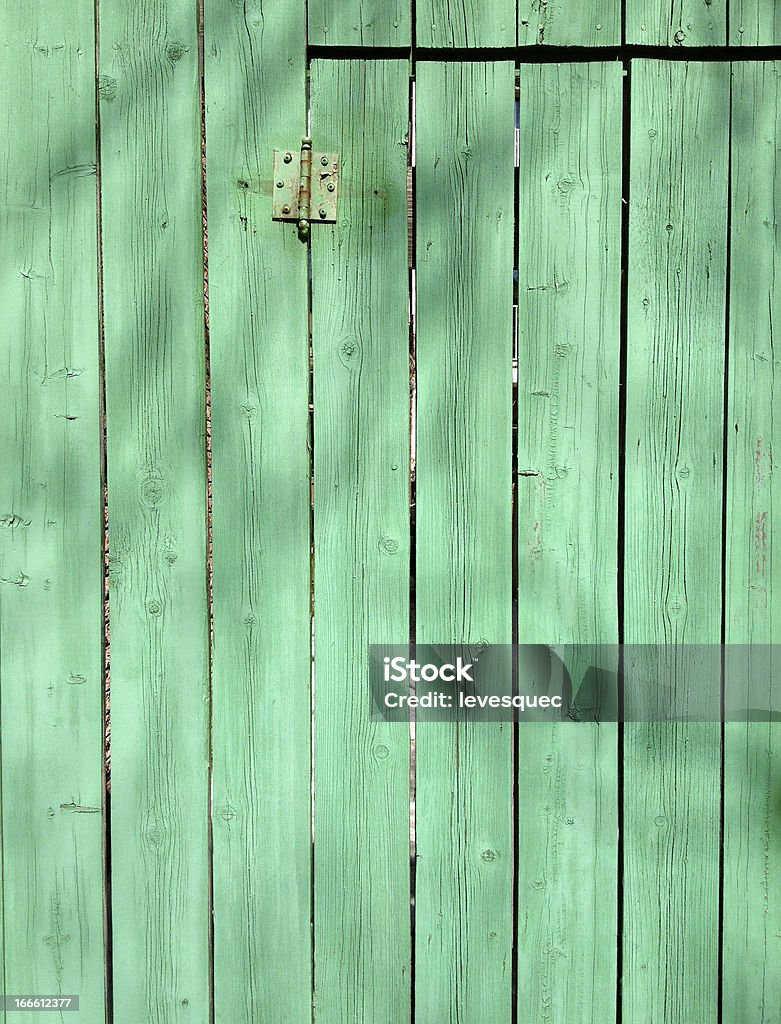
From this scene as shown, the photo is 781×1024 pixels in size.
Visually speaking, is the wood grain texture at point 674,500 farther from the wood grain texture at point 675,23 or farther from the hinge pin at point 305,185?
the hinge pin at point 305,185

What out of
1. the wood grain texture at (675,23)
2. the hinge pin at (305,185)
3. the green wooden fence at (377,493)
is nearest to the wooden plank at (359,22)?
the green wooden fence at (377,493)

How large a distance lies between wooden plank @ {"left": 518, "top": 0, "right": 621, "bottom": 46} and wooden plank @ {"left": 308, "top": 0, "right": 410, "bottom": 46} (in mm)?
183

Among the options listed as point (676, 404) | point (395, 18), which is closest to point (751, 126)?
point (676, 404)

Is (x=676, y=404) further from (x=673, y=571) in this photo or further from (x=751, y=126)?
(x=751, y=126)

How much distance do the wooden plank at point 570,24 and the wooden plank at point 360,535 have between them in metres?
0.21

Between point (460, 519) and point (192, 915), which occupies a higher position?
point (460, 519)

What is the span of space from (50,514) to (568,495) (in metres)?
0.81

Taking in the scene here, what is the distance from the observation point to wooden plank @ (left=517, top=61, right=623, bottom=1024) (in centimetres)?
128

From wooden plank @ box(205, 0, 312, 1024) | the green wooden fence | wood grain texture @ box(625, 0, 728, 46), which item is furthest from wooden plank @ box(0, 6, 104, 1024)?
wood grain texture @ box(625, 0, 728, 46)

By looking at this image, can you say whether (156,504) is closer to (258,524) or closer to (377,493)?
(258,524)

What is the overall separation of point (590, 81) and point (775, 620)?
88cm

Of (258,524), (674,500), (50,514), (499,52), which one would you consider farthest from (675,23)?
(50,514)

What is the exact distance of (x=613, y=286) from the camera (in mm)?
1295

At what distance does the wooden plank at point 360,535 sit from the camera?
129cm
